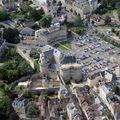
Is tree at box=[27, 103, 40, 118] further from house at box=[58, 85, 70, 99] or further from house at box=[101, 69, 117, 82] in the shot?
house at box=[101, 69, 117, 82]

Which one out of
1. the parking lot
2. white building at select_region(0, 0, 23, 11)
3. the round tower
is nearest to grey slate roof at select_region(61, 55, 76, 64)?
the round tower

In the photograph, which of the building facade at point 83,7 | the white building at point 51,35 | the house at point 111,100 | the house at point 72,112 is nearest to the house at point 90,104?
the house at point 111,100

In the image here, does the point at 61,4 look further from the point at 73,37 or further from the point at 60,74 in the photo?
the point at 60,74

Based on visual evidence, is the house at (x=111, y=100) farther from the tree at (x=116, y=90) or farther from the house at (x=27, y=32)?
the house at (x=27, y=32)

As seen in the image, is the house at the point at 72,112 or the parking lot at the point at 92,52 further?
the parking lot at the point at 92,52

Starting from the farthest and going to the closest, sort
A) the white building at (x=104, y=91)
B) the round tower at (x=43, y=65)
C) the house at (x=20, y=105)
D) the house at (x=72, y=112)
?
the round tower at (x=43, y=65)
the white building at (x=104, y=91)
the house at (x=20, y=105)
the house at (x=72, y=112)
